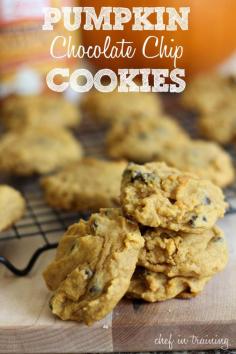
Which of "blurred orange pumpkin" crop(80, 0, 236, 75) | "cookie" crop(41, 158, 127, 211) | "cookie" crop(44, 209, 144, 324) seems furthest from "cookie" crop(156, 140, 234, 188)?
"blurred orange pumpkin" crop(80, 0, 236, 75)

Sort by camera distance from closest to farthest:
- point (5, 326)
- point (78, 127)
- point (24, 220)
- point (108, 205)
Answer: point (5, 326) → point (108, 205) → point (24, 220) → point (78, 127)

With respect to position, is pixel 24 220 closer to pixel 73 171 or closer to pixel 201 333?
pixel 73 171

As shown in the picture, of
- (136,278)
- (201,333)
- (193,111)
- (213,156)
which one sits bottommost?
(201,333)

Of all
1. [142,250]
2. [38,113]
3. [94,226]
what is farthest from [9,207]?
[38,113]

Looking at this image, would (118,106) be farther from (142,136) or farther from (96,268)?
(96,268)

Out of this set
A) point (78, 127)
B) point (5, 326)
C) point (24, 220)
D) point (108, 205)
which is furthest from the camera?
point (78, 127)

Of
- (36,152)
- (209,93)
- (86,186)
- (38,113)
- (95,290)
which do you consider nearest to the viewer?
(95,290)

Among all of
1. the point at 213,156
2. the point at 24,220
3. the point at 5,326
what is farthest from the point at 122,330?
the point at 213,156

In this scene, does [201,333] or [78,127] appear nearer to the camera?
[201,333]

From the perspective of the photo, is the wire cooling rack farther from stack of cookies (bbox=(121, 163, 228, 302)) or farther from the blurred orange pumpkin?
the blurred orange pumpkin
